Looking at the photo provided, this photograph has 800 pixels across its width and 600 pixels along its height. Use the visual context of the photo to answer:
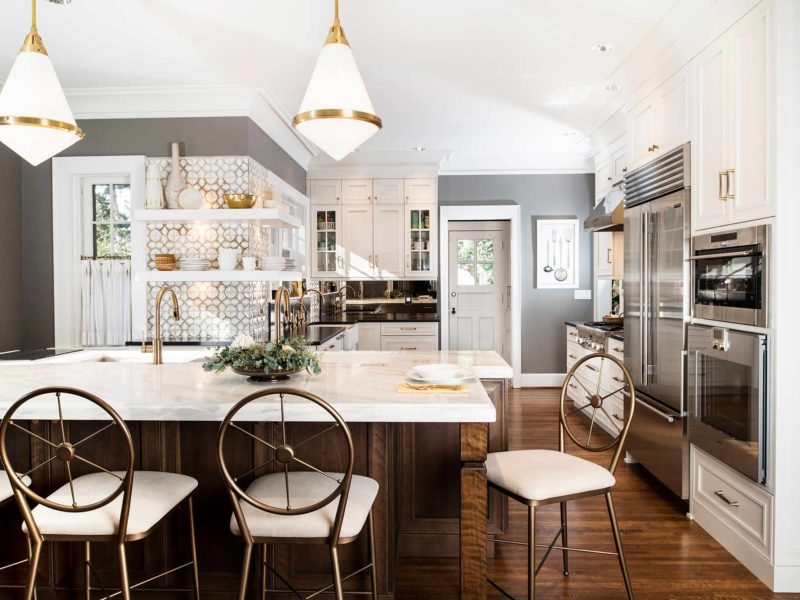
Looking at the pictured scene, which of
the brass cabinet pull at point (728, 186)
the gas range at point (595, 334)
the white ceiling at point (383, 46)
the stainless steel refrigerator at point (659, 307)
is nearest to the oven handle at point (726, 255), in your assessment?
the stainless steel refrigerator at point (659, 307)

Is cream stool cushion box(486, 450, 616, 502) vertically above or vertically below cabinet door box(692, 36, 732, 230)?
below

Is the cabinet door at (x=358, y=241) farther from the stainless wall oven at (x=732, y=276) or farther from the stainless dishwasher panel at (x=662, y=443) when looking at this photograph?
the stainless wall oven at (x=732, y=276)

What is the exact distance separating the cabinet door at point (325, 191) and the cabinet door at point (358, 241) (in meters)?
0.17

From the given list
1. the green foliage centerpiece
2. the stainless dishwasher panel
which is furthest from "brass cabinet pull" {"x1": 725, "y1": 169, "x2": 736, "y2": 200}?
the green foliage centerpiece

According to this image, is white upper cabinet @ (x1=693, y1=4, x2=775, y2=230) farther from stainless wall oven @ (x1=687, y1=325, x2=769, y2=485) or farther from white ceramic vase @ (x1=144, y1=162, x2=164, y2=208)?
white ceramic vase @ (x1=144, y1=162, x2=164, y2=208)

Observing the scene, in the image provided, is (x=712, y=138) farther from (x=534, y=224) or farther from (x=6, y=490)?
(x=534, y=224)

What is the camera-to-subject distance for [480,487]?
6.55 ft

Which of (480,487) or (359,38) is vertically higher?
(359,38)

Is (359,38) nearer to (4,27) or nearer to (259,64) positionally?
(259,64)

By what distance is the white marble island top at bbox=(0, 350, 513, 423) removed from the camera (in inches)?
76.0

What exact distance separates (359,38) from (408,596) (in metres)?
2.93

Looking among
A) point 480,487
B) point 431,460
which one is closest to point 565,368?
point 431,460

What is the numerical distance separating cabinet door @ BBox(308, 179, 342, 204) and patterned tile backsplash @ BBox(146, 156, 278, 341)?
241 centimetres

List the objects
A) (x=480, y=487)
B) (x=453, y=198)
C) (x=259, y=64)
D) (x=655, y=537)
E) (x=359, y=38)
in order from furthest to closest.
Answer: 1. (x=453, y=198)
2. (x=259, y=64)
3. (x=359, y=38)
4. (x=655, y=537)
5. (x=480, y=487)
